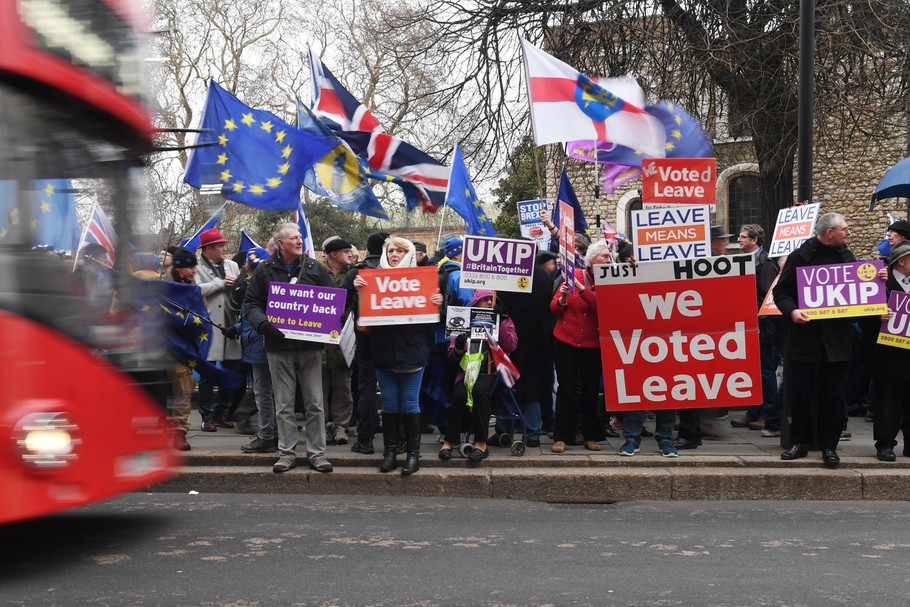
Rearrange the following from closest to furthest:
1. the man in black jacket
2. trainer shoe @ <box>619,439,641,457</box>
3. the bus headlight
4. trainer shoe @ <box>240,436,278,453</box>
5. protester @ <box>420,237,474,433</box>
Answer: the bus headlight → the man in black jacket → trainer shoe @ <box>619,439,641,457</box> → trainer shoe @ <box>240,436,278,453</box> → protester @ <box>420,237,474,433</box>

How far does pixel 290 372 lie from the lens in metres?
7.78

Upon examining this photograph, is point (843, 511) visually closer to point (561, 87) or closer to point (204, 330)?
point (561, 87)

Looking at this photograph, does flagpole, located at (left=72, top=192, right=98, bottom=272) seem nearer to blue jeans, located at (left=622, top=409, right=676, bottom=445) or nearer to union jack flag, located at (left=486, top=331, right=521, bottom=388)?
union jack flag, located at (left=486, top=331, right=521, bottom=388)

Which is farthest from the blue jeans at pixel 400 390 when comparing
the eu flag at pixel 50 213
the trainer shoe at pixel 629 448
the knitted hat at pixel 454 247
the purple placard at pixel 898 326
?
the purple placard at pixel 898 326

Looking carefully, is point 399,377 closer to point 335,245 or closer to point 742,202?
point 335,245

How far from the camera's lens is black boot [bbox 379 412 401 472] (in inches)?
305

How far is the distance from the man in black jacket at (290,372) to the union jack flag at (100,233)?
7.36 ft

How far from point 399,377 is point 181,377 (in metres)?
2.21

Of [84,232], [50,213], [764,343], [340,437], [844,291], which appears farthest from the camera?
[764,343]

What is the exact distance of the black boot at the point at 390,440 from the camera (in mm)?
7750

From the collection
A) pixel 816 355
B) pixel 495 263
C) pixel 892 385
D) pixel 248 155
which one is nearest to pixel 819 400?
pixel 816 355

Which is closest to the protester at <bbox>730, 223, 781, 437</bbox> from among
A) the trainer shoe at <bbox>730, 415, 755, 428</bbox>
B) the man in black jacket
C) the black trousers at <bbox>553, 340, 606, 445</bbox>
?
the trainer shoe at <bbox>730, 415, 755, 428</bbox>

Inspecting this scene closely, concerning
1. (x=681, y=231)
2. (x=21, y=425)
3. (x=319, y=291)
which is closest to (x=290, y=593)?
(x=21, y=425)

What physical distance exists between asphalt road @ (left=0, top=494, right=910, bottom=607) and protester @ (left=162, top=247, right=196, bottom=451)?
1.23m
